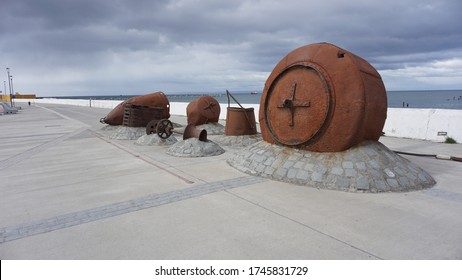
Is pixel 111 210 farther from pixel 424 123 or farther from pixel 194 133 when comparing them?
pixel 424 123

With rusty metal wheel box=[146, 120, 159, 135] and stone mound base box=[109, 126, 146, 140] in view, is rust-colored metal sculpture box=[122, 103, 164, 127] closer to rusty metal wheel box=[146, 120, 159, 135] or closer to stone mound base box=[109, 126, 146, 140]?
stone mound base box=[109, 126, 146, 140]

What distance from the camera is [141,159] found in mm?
9852

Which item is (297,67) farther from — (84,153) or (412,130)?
(412,130)

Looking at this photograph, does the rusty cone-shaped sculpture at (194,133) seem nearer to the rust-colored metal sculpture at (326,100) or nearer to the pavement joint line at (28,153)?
the rust-colored metal sculpture at (326,100)

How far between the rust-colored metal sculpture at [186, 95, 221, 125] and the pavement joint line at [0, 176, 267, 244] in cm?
947

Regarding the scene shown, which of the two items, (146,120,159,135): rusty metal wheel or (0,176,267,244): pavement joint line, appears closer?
(0,176,267,244): pavement joint line

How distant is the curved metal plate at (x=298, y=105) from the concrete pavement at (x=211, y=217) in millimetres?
1437

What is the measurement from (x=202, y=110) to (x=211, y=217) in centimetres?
1160

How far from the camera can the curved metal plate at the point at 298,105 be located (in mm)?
6988

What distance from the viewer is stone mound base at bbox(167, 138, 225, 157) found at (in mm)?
10156

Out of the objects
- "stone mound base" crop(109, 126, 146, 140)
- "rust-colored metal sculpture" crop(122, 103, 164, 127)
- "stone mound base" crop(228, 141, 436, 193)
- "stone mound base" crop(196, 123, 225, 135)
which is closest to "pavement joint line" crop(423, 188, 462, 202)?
"stone mound base" crop(228, 141, 436, 193)

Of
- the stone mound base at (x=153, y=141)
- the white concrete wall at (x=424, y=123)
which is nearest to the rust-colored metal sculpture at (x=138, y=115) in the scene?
the stone mound base at (x=153, y=141)

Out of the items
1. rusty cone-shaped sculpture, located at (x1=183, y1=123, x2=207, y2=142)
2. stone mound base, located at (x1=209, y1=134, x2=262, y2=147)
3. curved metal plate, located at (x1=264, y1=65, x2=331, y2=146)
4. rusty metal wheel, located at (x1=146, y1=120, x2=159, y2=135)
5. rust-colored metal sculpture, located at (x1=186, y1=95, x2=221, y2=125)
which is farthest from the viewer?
rust-colored metal sculpture, located at (x1=186, y1=95, x2=221, y2=125)

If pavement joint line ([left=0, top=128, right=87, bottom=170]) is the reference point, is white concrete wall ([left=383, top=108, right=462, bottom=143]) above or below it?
above
